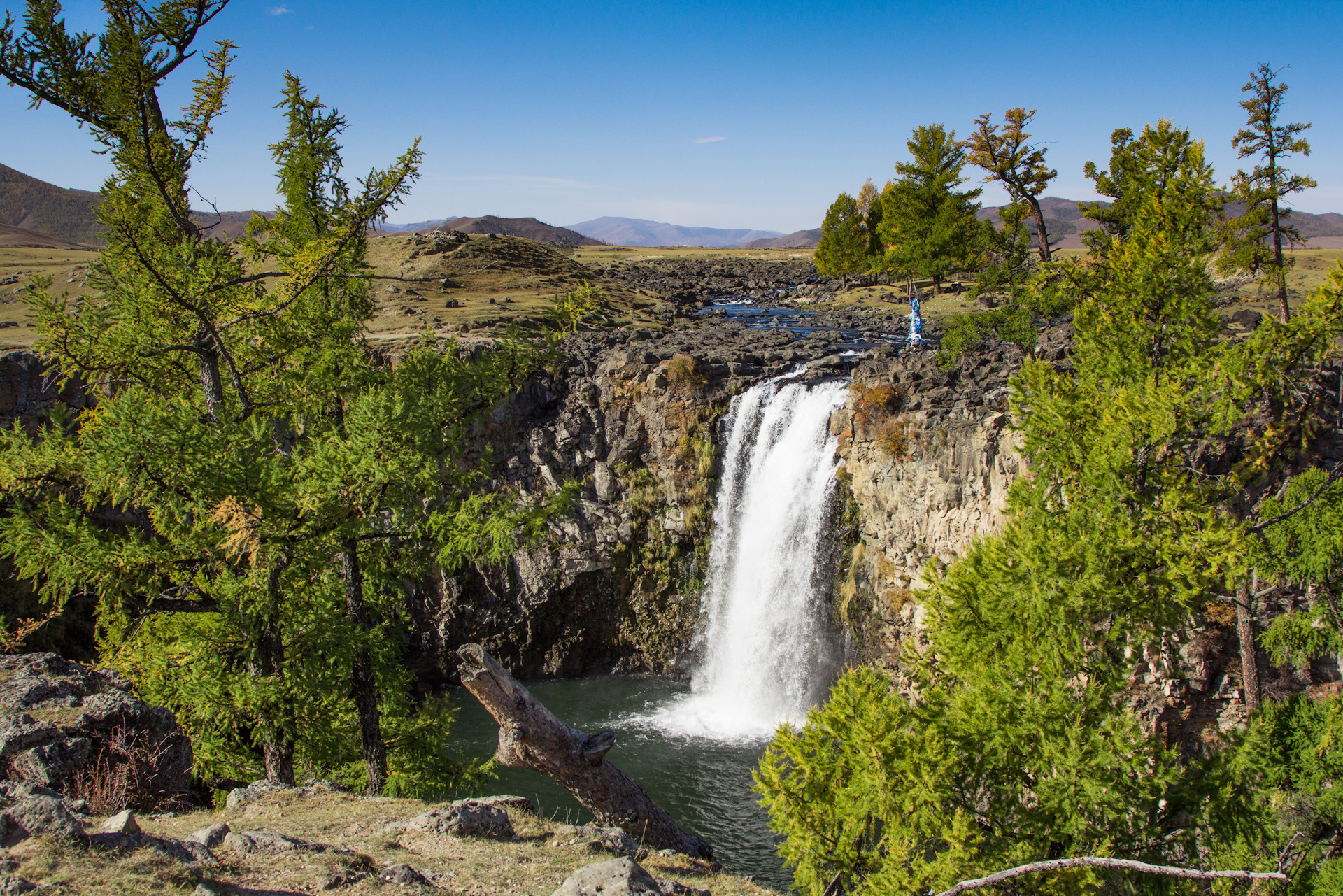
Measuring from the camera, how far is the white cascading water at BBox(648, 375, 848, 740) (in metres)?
24.4

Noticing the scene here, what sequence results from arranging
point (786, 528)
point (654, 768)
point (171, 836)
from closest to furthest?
1. point (171, 836)
2. point (654, 768)
3. point (786, 528)

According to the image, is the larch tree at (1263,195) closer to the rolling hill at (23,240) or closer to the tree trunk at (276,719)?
the tree trunk at (276,719)

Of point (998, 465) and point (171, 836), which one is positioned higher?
point (998, 465)

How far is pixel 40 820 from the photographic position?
18.7ft

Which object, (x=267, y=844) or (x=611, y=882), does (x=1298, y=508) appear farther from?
(x=267, y=844)

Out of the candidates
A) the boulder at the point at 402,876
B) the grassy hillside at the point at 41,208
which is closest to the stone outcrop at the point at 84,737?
the boulder at the point at 402,876

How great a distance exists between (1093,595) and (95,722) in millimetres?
11514

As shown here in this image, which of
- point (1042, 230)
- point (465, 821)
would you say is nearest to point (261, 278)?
point (465, 821)

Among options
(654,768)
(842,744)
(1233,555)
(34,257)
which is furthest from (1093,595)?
(34,257)

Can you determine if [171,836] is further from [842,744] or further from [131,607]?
[842,744]

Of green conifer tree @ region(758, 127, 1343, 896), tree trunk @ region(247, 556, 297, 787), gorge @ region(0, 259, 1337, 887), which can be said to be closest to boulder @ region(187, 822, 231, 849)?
tree trunk @ region(247, 556, 297, 787)

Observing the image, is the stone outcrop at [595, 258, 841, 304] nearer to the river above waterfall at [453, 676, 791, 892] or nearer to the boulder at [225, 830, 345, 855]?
the river above waterfall at [453, 676, 791, 892]

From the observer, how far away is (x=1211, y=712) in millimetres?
15422

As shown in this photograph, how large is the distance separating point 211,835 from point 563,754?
4782 millimetres
